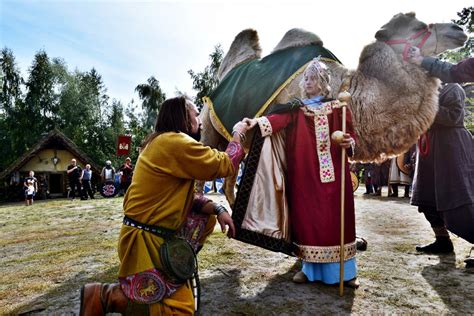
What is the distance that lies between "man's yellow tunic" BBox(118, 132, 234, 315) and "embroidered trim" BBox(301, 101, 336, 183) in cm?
113

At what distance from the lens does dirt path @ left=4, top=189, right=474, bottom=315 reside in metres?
Result: 2.42

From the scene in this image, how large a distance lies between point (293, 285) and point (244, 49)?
3.49 m

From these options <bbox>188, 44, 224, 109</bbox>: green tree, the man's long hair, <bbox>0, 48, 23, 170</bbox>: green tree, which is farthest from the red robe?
<bbox>0, 48, 23, 170</bbox>: green tree

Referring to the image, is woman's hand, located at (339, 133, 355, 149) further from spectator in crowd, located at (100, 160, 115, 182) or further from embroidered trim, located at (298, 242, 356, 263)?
spectator in crowd, located at (100, 160, 115, 182)

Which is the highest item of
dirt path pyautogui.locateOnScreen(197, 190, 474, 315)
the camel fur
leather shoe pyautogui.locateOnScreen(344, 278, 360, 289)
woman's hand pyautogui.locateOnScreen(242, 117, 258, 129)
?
the camel fur

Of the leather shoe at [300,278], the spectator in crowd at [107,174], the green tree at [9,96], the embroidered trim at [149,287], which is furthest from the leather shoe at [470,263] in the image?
the green tree at [9,96]

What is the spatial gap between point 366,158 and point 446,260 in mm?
1305

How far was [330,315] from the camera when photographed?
2.29m

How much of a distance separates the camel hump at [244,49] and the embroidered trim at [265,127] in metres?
2.38

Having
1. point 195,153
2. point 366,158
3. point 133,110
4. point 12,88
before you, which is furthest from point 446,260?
point 133,110

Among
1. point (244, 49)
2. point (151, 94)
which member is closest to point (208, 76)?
point (151, 94)

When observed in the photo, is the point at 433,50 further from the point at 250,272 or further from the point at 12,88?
the point at 12,88

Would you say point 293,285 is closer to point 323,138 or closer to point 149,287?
point 323,138

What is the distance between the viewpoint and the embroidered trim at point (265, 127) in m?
2.91
